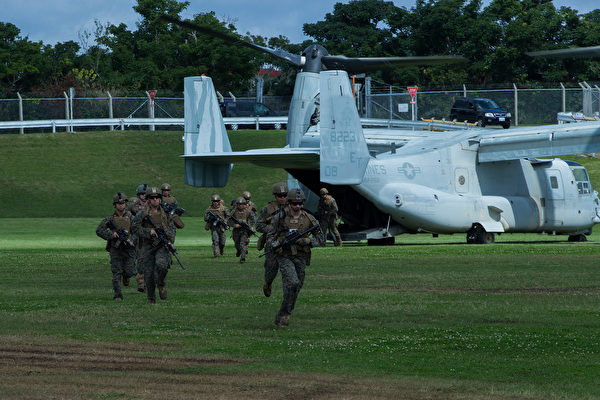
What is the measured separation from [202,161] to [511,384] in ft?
90.6

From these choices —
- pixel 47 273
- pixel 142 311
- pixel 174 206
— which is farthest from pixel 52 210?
pixel 142 311

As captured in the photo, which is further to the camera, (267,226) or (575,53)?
(575,53)

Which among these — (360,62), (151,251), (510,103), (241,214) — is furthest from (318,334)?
(510,103)

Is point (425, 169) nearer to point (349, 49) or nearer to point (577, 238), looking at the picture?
point (577, 238)

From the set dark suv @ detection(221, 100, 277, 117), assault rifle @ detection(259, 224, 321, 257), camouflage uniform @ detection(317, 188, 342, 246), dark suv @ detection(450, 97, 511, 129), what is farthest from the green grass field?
dark suv @ detection(221, 100, 277, 117)

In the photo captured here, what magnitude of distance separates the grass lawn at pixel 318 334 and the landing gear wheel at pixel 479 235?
10.9 m

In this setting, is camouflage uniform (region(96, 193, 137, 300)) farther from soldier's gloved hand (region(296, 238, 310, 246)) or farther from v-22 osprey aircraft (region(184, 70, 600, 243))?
v-22 osprey aircraft (region(184, 70, 600, 243))

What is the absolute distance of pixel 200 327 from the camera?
16.1m

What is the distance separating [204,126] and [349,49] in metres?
61.1

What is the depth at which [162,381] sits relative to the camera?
11516mm

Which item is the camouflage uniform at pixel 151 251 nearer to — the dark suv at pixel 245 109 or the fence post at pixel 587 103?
the fence post at pixel 587 103

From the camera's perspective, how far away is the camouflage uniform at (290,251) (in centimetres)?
1581

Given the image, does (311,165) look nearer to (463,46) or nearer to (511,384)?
(511,384)

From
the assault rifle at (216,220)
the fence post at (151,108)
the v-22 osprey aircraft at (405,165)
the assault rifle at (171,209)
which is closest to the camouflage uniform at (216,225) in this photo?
the assault rifle at (216,220)
